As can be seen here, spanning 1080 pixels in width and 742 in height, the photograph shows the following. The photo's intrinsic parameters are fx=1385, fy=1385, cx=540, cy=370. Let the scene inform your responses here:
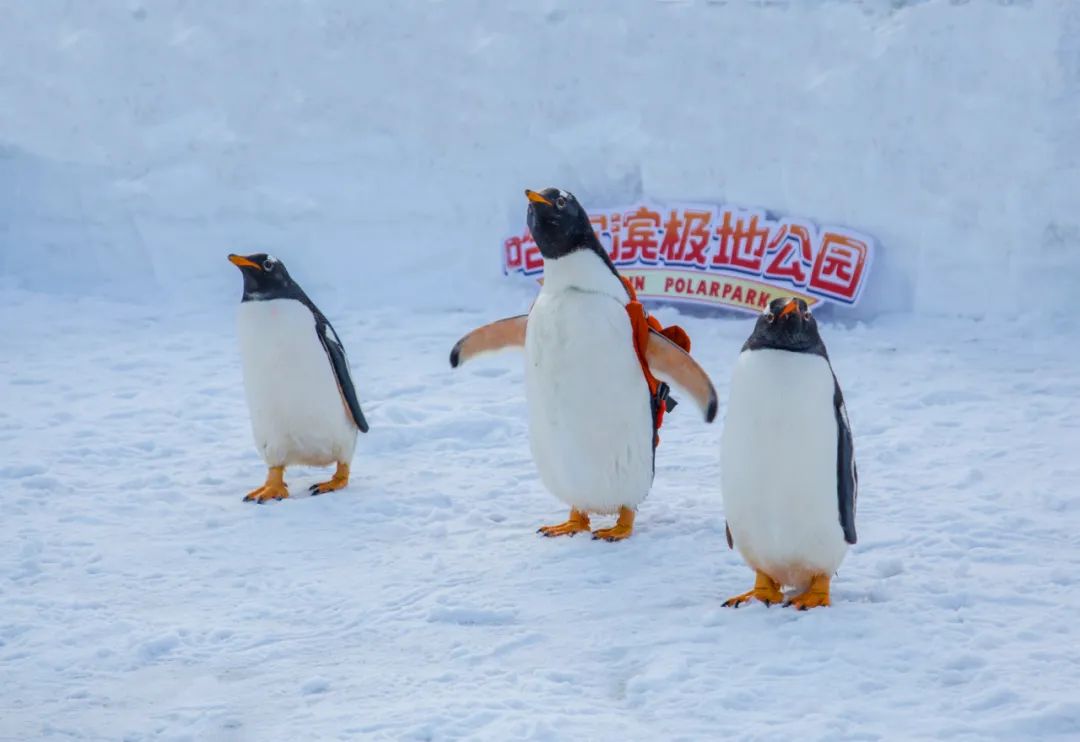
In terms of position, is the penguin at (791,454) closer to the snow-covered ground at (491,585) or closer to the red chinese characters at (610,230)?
the snow-covered ground at (491,585)

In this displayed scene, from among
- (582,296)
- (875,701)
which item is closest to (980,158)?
(582,296)

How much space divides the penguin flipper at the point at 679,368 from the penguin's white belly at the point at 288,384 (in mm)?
1138

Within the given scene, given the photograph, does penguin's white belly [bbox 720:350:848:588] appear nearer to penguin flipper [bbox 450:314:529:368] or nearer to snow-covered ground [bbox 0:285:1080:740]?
snow-covered ground [bbox 0:285:1080:740]

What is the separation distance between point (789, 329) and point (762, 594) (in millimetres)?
624

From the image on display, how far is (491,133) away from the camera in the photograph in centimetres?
773

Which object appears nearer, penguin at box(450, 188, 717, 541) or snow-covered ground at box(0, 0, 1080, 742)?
snow-covered ground at box(0, 0, 1080, 742)

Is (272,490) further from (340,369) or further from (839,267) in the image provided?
(839,267)

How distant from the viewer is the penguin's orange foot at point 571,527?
3842 mm

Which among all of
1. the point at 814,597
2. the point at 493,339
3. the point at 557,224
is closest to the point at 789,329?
the point at 814,597

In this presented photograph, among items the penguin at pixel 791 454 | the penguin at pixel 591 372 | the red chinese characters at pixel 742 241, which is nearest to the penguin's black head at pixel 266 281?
the penguin at pixel 591 372

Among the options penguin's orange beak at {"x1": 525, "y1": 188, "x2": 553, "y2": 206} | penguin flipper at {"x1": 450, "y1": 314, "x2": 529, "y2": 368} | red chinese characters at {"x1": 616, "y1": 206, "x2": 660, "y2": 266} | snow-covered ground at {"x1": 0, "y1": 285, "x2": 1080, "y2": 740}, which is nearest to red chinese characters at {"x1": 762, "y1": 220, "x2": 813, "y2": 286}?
red chinese characters at {"x1": 616, "y1": 206, "x2": 660, "y2": 266}

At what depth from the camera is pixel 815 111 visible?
720 cm

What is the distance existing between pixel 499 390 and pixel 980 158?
291 cm

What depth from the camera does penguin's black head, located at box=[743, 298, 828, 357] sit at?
10.1ft
